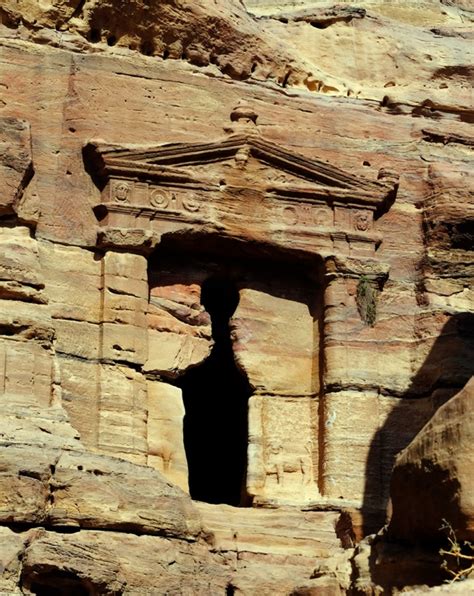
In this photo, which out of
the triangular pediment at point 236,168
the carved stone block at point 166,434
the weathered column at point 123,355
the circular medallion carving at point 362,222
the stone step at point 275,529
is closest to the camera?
the stone step at point 275,529

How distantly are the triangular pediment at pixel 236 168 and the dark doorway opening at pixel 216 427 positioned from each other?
2.83 meters

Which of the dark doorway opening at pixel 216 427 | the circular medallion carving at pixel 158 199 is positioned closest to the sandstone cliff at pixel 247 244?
the circular medallion carving at pixel 158 199

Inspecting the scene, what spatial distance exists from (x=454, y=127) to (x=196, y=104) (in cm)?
367

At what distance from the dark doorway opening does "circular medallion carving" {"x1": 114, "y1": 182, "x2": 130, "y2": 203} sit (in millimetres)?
3361

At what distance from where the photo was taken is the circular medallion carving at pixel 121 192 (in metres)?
23.5

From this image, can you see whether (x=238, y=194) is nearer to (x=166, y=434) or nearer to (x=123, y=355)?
(x=123, y=355)

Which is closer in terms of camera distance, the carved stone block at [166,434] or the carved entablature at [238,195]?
the carved stone block at [166,434]

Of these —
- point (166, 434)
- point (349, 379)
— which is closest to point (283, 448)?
point (349, 379)

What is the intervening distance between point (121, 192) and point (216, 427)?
509cm

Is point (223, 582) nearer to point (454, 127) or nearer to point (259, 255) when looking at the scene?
point (259, 255)

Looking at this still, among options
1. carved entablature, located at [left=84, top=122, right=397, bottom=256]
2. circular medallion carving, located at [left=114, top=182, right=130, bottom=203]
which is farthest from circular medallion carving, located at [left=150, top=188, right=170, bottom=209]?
circular medallion carving, located at [left=114, top=182, right=130, bottom=203]

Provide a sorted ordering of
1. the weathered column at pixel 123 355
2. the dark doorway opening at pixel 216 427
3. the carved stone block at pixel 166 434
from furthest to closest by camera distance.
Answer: the dark doorway opening at pixel 216 427, the carved stone block at pixel 166 434, the weathered column at pixel 123 355

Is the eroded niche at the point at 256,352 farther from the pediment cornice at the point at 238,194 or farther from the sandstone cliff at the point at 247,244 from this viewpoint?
the pediment cornice at the point at 238,194

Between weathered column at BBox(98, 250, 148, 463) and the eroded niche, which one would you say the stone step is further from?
weathered column at BBox(98, 250, 148, 463)
